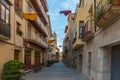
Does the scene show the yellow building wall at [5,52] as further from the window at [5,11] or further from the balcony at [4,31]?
the window at [5,11]

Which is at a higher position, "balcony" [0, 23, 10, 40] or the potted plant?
"balcony" [0, 23, 10, 40]

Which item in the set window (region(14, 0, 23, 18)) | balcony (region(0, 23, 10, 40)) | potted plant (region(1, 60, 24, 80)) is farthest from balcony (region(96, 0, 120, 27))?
window (region(14, 0, 23, 18))

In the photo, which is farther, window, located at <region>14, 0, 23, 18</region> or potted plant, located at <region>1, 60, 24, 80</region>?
window, located at <region>14, 0, 23, 18</region>

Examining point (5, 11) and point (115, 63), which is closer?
point (115, 63)

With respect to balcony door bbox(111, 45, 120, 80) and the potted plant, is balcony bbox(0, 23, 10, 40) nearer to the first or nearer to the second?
the potted plant

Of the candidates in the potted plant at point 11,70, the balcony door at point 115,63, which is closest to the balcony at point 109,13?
the balcony door at point 115,63

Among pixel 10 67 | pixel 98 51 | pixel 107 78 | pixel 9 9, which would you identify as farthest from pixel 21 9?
pixel 107 78

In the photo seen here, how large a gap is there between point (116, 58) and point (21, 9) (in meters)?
12.9

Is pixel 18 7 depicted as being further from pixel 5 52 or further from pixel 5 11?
pixel 5 52

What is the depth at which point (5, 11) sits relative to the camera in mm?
19062

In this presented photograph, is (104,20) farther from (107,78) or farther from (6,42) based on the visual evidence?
(6,42)

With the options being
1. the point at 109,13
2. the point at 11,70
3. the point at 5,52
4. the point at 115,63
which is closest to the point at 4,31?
the point at 5,52

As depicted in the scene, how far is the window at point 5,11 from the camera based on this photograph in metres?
18.1

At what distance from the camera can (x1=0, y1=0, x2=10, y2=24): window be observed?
18.1m
